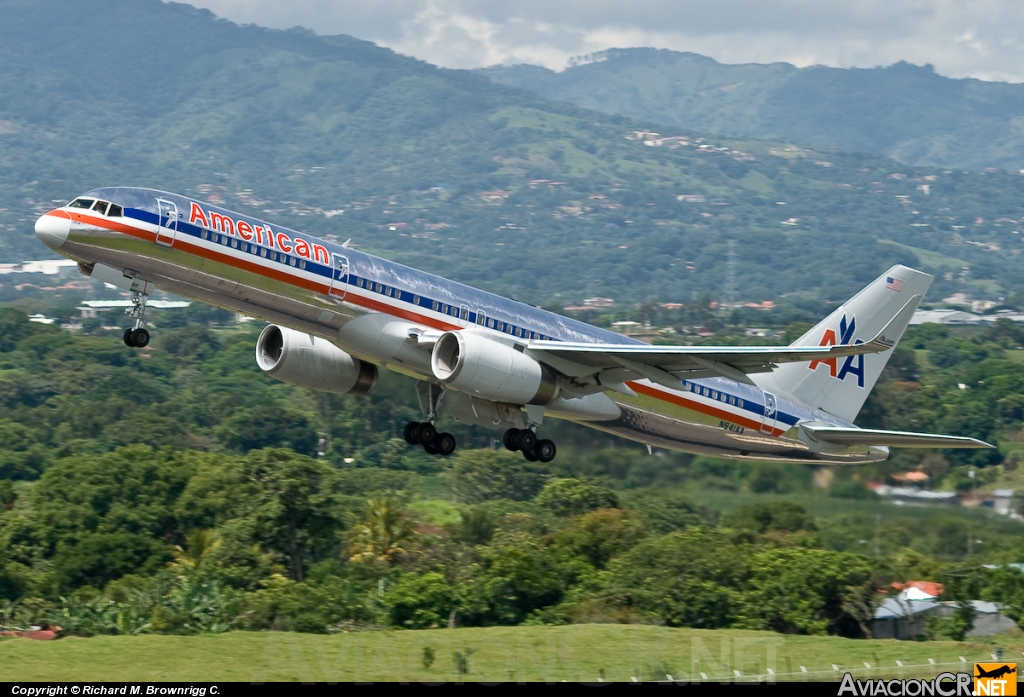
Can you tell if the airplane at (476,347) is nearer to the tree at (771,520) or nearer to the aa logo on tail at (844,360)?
the aa logo on tail at (844,360)

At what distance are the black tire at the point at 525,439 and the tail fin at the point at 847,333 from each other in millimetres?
8366

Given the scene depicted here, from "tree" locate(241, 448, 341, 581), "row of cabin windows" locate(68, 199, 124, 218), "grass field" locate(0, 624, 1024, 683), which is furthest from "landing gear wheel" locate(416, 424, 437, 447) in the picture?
"tree" locate(241, 448, 341, 581)

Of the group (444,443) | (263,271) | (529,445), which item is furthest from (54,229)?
(529,445)

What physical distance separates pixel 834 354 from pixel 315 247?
1277 centimetres

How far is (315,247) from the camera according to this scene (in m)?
34.4

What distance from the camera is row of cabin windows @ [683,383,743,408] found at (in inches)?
1563

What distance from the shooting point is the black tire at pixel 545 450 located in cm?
3788

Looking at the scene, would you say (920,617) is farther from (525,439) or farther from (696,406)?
(525,439)

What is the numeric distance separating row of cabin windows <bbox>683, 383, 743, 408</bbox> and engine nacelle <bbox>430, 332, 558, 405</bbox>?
18.5 feet

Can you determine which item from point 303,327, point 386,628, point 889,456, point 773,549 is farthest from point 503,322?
point 773,549

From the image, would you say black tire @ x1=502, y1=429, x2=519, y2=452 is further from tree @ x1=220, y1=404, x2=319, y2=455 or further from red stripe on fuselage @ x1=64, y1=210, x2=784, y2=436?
tree @ x1=220, y1=404, x2=319, y2=455

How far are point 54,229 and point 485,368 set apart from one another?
10.6m

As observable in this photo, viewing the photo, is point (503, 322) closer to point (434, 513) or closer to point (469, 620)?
Answer: point (469, 620)

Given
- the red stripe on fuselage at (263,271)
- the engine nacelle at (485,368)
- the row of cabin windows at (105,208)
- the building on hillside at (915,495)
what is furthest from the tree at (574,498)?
the row of cabin windows at (105,208)
